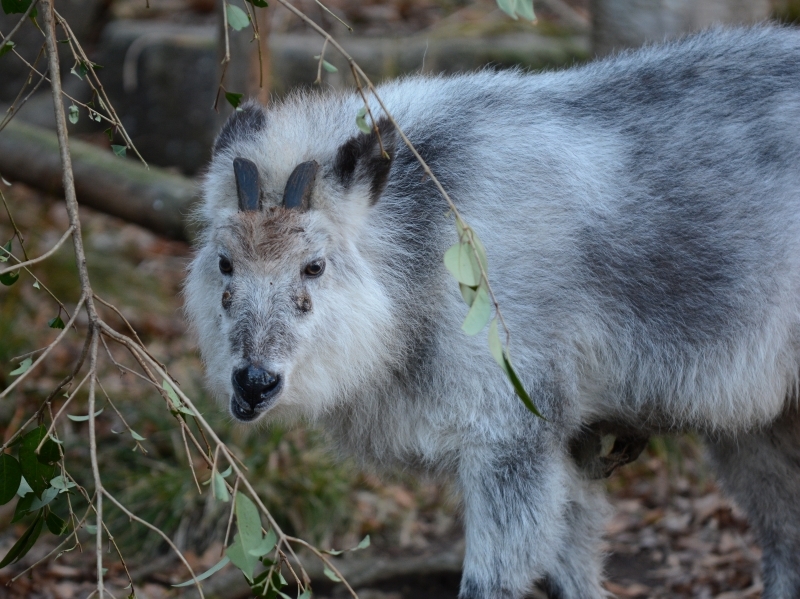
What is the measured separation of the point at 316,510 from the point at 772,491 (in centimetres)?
242

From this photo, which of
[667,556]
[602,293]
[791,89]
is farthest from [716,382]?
[667,556]

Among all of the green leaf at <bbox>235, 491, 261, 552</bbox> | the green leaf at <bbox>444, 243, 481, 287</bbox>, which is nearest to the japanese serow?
the green leaf at <bbox>235, 491, 261, 552</bbox>

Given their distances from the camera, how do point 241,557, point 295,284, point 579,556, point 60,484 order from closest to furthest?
1. point 241,557
2. point 60,484
3. point 295,284
4. point 579,556

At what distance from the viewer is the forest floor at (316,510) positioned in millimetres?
4930

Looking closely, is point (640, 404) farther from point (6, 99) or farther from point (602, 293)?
point (6, 99)

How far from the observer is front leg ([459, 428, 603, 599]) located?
3.26 metres

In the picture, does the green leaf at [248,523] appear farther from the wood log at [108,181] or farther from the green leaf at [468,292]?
the wood log at [108,181]

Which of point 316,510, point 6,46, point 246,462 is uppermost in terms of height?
point 6,46

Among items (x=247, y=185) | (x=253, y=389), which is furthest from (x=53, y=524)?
(x=247, y=185)

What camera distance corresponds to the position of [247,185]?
123 inches

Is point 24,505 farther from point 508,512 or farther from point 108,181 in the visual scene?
point 108,181

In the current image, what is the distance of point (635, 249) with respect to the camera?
336 cm

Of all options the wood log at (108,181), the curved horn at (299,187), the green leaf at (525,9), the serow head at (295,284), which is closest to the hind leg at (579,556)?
the serow head at (295,284)

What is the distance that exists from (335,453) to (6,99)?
719cm
